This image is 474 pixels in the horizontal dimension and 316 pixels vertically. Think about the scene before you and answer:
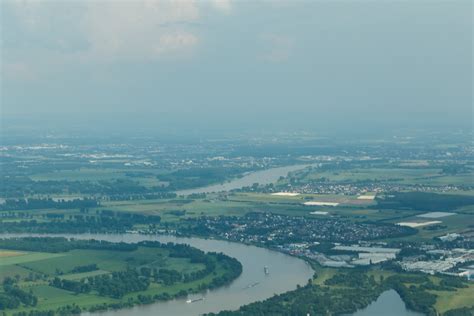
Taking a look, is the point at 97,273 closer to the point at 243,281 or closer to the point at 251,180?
the point at 243,281

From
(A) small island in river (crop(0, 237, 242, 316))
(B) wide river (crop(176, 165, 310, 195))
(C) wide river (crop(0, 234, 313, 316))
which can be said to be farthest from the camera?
(B) wide river (crop(176, 165, 310, 195))

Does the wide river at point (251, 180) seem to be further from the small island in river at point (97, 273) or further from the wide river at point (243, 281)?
the small island in river at point (97, 273)

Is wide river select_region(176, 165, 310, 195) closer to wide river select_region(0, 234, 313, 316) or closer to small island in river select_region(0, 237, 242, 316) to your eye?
wide river select_region(0, 234, 313, 316)

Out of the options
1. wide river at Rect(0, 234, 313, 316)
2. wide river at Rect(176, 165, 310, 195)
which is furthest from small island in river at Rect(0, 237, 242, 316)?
wide river at Rect(176, 165, 310, 195)

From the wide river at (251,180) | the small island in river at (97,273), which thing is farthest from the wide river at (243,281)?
the wide river at (251,180)

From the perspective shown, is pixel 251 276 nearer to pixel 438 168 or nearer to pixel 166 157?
pixel 438 168

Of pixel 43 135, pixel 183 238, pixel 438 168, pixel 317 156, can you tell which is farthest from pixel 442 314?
pixel 43 135

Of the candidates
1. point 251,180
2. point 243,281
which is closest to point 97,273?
point 243,281
